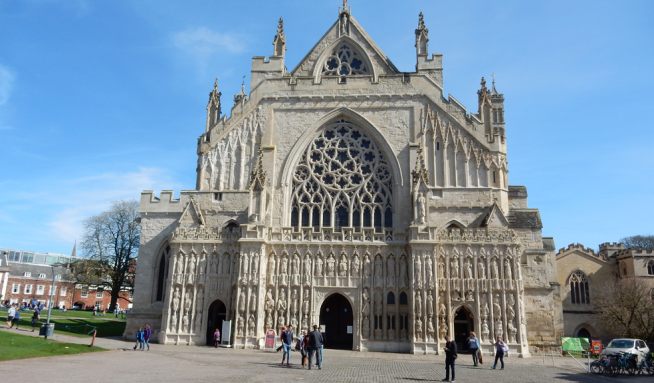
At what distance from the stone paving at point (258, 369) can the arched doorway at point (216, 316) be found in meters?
4.23

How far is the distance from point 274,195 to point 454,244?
11.5 metres

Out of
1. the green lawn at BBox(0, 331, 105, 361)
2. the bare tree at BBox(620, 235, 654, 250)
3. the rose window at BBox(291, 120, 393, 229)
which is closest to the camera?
the green lawn at BBox(0, 331, 105, 361)

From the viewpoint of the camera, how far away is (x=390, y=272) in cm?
2808

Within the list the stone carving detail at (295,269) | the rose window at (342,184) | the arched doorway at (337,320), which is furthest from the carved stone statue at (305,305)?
the rose window at (342,184)

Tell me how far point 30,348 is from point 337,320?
Answer: 51.6 feet

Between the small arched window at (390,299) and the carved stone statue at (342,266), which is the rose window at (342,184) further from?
the small arched window at (390,299)

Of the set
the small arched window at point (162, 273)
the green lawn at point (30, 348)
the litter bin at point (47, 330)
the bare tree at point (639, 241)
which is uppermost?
the bare tree at point (639, 241)

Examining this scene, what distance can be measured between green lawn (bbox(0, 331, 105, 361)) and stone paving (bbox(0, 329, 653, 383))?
88cm

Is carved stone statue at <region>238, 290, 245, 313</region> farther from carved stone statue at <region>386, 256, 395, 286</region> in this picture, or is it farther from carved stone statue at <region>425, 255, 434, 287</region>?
carved stone statue at <region>425, 255, 434, 287</region>

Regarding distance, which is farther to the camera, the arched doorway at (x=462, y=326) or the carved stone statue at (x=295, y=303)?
the carved stone statue at (x=295, y=303)

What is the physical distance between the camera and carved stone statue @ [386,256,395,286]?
27.9 meters

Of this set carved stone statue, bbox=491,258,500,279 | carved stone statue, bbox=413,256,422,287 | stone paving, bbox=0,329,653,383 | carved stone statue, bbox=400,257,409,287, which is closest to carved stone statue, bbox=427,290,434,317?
carved stone statue, bbox=413,256,422,287

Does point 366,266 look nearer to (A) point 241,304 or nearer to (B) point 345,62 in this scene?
(A) point 241,304

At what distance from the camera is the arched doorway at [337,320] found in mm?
28656
